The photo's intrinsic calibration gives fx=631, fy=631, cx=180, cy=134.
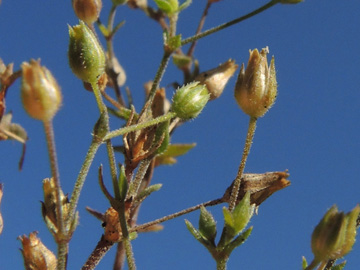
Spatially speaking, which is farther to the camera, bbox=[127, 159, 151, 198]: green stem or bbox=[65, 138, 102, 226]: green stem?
bbox=[127, 159, 151, 198]: green stem

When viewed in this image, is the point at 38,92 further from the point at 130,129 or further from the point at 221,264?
the point at 221,264

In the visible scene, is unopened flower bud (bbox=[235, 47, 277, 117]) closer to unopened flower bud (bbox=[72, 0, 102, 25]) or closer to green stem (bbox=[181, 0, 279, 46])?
green stem (bbox=[181, 0, 279, 46])

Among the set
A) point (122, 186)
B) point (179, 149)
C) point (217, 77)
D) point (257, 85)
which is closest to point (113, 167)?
point (122, 186)

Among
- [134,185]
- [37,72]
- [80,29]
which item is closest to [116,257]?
[134,185]

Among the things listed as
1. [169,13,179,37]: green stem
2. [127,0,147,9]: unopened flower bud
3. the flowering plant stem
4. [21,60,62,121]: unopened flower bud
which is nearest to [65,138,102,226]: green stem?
the flowering plant stem

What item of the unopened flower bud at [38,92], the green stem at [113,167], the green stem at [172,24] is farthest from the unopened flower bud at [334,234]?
the green stem at [172,24]

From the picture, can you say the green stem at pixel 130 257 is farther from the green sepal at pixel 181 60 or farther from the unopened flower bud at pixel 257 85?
the green sepal at pixel 181 60
